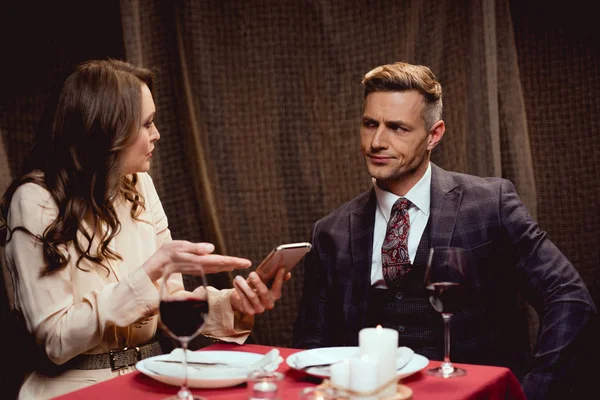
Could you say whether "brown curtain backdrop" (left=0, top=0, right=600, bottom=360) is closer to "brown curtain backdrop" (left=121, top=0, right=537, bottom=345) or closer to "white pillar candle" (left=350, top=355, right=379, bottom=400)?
"brown curtain backdrop" (left=121, top=0, right=537, bottom=345)

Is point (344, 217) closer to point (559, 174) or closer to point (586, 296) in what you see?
point (586, 296)

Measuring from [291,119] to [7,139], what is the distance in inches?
47.0

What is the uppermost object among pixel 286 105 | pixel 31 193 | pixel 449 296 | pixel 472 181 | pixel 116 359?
pixel 286 105

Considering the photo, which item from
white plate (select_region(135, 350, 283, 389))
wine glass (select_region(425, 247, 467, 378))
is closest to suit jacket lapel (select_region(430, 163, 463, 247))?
wine glass (select_region(425, 247, 467, 378))

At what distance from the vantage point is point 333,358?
165 centimetres

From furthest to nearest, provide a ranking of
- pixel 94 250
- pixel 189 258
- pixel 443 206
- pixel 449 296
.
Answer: pixel 443 206
pixel 94 250
pixel 189 258
pixel 449 296

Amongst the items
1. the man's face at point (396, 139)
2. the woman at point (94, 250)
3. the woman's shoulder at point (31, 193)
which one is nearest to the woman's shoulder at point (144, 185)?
the woman at point (94, 250)

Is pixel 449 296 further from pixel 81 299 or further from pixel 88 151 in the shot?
pixel 88 151

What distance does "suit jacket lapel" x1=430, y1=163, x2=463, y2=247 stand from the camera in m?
2.40

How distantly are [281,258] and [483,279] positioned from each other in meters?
0.87

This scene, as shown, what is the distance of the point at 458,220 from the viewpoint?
7.98ft

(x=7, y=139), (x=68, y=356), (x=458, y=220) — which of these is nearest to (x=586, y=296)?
(x=458, y=220)

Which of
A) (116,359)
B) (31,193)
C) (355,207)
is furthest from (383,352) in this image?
(355,207)

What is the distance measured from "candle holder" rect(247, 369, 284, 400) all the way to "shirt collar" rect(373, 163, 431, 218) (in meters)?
1.13
